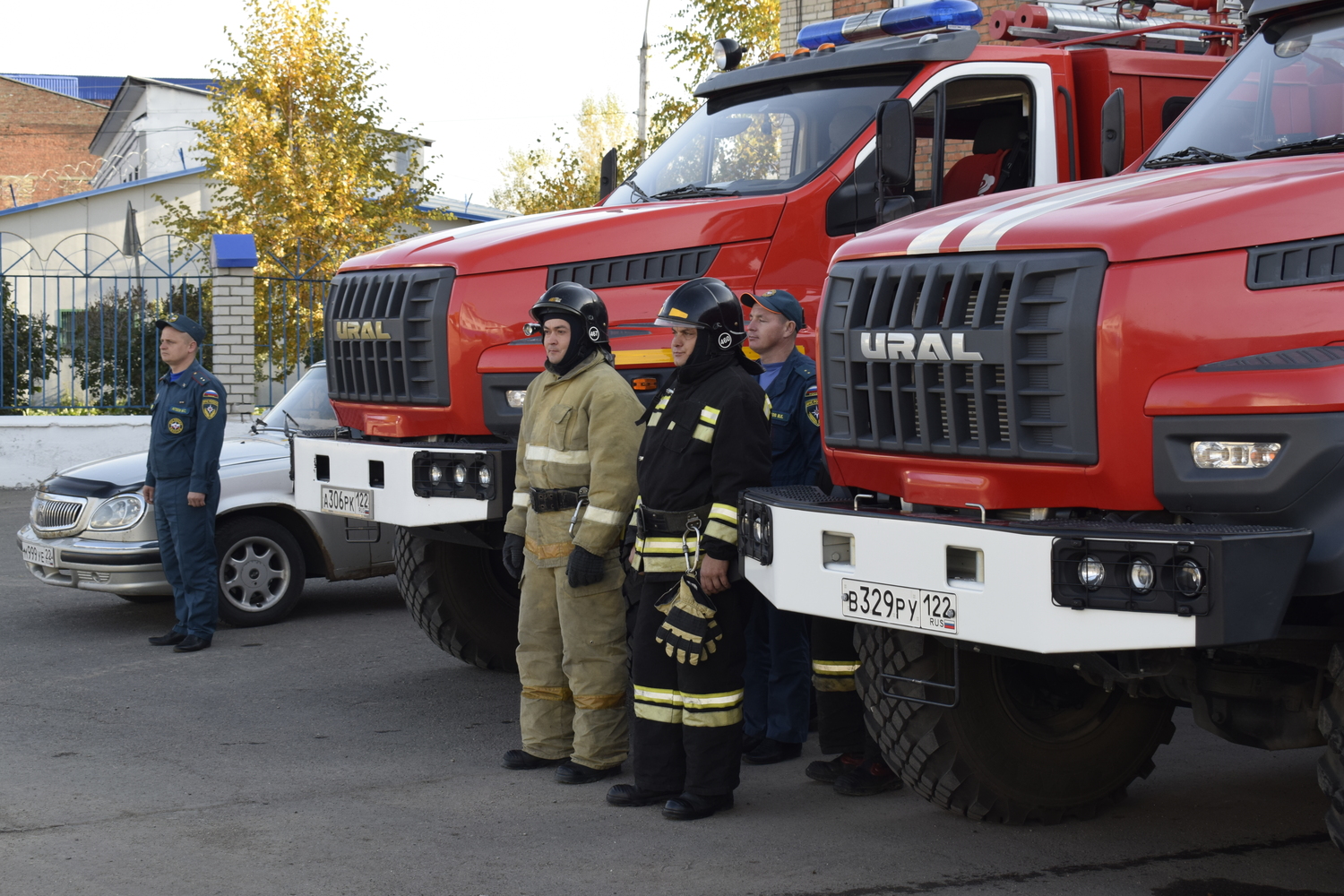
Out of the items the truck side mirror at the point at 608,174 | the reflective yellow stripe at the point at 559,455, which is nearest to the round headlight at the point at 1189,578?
the reflective yellow stripe at the point at 559,455

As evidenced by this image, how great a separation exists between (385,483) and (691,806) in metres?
2.05

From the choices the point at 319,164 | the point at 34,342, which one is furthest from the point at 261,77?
the point at 34,342

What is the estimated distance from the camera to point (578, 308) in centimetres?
554

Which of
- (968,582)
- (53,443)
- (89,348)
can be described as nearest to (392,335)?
(968,582)

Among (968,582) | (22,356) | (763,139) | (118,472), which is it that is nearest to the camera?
(968,582)

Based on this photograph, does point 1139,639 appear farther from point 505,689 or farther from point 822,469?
point 505,689

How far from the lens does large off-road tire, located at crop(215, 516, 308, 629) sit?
27.8 ft

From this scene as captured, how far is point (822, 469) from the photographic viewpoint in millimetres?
5652

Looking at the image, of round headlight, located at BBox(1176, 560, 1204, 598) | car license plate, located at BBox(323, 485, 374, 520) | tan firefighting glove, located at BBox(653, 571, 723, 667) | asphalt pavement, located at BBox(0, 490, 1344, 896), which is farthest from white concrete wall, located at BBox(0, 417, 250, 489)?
round headlight, located at BBox(1176, 560, 1204, 598)

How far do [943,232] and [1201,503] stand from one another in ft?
3.48

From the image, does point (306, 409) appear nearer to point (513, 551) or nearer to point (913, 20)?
point (513, 551)

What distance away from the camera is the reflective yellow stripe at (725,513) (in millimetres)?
4938

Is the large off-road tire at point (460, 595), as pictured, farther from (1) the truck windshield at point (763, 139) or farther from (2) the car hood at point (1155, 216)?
(2) the car hood at point (1155, 216)

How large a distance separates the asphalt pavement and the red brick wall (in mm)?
49516
